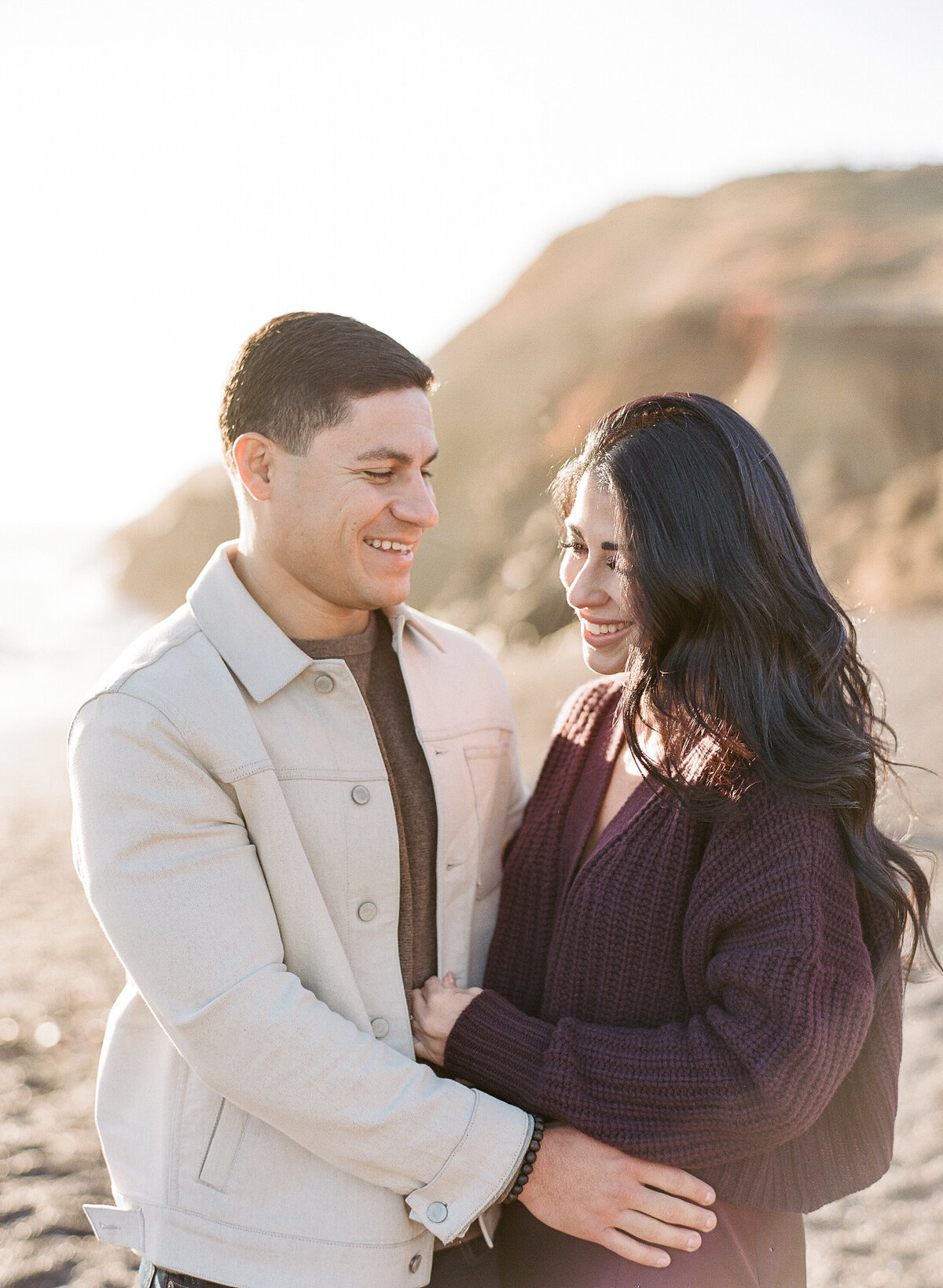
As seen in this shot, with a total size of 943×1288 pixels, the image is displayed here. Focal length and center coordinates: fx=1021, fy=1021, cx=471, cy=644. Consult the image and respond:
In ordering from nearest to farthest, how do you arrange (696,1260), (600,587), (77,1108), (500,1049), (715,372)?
(696,1260)
(500,1049)
(600,587)
(77,1108)
(715,372)

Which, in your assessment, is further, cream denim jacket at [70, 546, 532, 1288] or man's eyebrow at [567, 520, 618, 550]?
man's eyebrow at [567, 520, 618, 550]

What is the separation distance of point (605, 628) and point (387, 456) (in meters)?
0.57

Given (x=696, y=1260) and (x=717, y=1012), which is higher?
(x=717, y=1012)

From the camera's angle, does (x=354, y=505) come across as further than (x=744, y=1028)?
Yes

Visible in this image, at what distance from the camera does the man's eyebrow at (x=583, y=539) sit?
200 centimetres

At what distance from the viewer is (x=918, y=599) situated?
1071 cm

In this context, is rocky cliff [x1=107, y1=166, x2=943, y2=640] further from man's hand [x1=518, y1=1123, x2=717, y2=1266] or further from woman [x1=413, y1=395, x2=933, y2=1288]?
man's hand [x1=518, y1=1123, x2=717, y2=1266]

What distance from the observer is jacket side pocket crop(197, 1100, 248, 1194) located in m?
1.80

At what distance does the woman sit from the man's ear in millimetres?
651

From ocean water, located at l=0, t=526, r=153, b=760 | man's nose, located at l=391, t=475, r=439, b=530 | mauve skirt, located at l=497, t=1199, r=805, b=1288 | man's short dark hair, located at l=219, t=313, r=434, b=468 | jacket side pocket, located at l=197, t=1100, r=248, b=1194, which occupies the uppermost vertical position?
man's short dark hair, located at l=219, t=313, r=434, b=468

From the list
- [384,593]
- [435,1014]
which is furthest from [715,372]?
[435,1014]

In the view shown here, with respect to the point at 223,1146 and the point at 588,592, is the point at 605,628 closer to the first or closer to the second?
the point at 588,592

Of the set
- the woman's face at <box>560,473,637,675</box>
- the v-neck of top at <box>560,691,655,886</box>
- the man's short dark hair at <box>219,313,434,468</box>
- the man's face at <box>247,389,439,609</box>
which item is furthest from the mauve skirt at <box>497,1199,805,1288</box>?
the man's short dark hair at <box>219,313,434,468</box>

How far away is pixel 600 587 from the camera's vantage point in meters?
2.03
